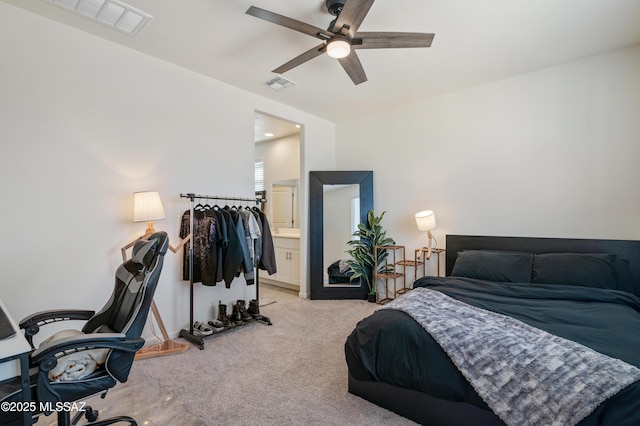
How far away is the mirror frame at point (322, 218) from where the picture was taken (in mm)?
4758

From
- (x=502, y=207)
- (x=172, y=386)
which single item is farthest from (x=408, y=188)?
(x=172, y=386)

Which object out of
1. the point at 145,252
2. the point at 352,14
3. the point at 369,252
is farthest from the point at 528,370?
the point at 369,252

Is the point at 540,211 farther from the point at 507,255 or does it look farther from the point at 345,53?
the point at 345,53

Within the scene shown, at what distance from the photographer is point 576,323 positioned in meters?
1.96

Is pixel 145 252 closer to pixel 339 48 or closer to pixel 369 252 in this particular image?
pixel 339 48

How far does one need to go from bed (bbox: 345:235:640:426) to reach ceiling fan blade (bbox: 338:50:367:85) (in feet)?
6.46

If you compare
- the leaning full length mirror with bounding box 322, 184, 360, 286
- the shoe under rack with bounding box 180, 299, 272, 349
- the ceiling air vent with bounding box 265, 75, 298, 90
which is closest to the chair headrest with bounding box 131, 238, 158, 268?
the shoe under rack with bounding box 180, 299, 272, 349

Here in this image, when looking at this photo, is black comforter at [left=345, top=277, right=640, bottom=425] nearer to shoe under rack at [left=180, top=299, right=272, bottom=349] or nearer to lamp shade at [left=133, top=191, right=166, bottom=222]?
shoe under rack at [left=180, top=299, right=272, bottom=349]

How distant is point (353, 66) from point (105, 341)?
256 cm

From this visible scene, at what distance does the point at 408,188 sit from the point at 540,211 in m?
1.63

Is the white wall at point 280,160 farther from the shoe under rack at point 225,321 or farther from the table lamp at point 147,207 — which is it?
the table lamp at point 147,207

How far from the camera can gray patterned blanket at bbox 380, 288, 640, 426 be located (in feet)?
4.47

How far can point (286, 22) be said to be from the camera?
2.11 metres

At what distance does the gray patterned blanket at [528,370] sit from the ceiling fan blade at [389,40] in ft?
6.38
